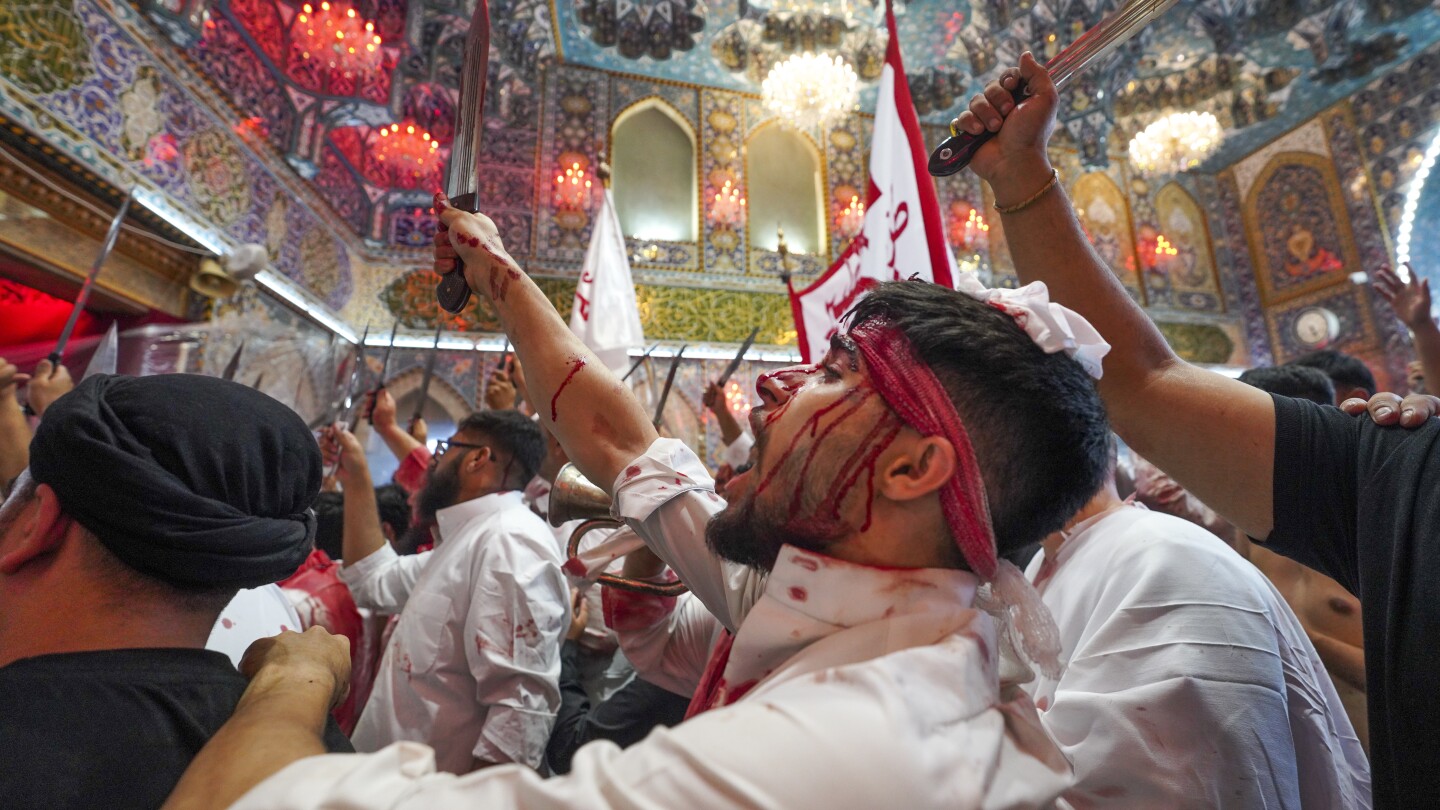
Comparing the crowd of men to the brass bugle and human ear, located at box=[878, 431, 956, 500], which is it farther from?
the brass bugle

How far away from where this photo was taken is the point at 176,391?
3.17 feet

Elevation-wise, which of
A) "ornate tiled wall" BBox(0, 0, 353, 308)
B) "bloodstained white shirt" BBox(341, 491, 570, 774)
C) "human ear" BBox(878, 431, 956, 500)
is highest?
"ornate tiled wall" BBox(0, 0, 353, 308)

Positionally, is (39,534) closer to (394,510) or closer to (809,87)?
(394,510)

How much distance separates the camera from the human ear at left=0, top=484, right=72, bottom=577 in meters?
0.90

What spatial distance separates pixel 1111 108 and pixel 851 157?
3647mm

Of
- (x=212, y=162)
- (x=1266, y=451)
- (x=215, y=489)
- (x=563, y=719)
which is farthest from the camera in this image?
(x=212, y=162)

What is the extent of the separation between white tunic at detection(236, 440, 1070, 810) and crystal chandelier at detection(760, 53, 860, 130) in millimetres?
8601

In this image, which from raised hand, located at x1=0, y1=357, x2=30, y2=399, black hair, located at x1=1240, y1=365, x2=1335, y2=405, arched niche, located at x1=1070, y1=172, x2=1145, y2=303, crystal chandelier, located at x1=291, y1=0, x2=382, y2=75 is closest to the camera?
raised hand, located at x1=0, y1=357, x2=30, y2=399

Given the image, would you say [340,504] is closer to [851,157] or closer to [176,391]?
[176,391]

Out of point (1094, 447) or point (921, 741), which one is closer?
point (921, 741)

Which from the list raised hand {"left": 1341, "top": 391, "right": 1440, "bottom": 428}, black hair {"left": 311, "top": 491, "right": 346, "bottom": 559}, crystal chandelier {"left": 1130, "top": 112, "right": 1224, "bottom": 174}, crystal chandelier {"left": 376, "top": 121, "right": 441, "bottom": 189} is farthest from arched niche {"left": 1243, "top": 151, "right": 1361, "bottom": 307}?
black hair {"left": 311, "top": 491, "right": 346, "bottom": 559}

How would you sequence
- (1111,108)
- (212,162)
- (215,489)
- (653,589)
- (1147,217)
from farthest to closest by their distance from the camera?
(1147,217), (1111,108), (212,162), (653,589), (215,489)

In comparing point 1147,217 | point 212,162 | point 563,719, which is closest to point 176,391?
point 563,719

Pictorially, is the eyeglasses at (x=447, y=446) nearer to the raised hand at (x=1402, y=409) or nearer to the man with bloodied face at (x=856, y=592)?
the man with bloodied face at (x=856, y=592)
